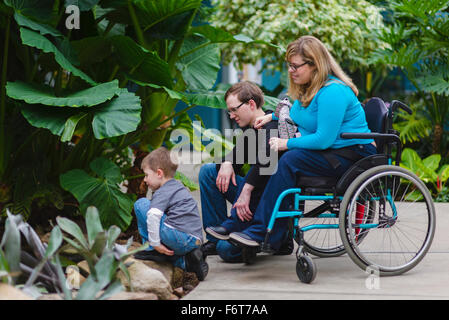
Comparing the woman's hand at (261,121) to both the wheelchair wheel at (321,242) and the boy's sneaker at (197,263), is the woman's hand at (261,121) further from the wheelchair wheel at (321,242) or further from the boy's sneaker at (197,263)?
the boy's sneaker at (197,263)

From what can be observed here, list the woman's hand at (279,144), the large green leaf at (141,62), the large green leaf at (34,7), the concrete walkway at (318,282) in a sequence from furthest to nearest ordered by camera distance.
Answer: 1. the large green leaf at (141,62)
2. the large green leaf at (34,7)
3. the woman's hand at (279,144)
4. the concrete walkway at (318,282)

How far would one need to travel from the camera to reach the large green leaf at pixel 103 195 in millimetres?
4059

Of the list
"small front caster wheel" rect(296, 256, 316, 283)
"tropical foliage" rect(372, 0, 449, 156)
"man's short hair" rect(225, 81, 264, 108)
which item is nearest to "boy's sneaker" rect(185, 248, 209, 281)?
"small front caster wheel" rect(296, 256, 316, 283)

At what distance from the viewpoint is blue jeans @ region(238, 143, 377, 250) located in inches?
128

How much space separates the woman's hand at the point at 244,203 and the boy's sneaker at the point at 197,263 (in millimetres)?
314

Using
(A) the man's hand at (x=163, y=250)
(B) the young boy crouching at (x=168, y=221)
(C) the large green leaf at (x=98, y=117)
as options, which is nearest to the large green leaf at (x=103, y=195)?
(C) the large green leaf at (x=98, y=117)

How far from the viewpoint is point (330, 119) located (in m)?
3.21

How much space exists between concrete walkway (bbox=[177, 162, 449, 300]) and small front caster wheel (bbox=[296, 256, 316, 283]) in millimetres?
36

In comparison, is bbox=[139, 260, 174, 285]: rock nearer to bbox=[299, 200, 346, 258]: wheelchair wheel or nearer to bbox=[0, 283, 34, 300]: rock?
bbox=[299, 200, 346, 258]: wheelchair wheel

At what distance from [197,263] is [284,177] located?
61 cm

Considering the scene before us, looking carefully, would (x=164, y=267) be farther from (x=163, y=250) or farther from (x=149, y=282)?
(x=149, y=282)

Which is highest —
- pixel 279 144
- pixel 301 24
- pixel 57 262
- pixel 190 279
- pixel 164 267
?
pixel 301 24

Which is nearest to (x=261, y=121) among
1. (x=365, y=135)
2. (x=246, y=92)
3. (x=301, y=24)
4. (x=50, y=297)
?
(x=246, y=92)
